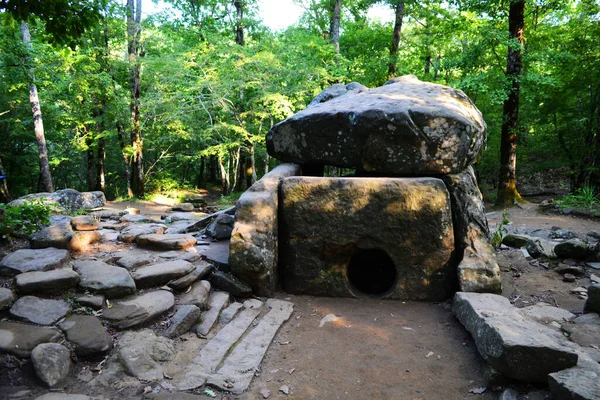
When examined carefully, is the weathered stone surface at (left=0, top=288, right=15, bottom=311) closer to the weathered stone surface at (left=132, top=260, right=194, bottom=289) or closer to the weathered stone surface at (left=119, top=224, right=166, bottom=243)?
the weathered stone surface at (left=132, top=260, right=194, bottom=289)

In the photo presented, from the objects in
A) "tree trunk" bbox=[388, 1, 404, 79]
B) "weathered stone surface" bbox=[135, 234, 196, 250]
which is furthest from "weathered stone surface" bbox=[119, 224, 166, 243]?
"tree trunk" bbox=[388, 1, 404, 79]

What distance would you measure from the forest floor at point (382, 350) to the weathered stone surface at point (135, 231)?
216cm

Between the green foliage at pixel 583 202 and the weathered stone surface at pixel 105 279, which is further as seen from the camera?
the green foliage at pixel 583 202

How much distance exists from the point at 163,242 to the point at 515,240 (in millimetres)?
5306

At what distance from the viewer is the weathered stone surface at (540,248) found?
5297 mm

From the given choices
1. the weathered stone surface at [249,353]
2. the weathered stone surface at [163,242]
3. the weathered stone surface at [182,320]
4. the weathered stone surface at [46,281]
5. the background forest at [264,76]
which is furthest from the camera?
the background forest at [264,76]

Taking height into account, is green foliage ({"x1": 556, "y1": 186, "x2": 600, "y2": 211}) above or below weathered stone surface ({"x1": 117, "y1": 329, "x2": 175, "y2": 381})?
above

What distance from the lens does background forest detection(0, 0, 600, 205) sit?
10219 mm

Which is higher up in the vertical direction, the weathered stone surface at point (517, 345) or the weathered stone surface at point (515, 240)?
the weathered stone surface at point (515, 240)

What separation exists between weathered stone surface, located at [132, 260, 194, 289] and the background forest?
5.09 meters

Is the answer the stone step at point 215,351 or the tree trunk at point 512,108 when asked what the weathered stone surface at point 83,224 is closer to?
the stone step at point 215,351

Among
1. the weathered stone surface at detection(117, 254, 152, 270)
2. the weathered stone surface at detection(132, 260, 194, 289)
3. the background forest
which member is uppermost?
the background forest

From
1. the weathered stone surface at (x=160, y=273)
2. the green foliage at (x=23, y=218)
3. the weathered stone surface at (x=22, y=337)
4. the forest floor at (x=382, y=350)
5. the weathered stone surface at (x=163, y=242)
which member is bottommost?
the forest floor at (x=382, y=350)

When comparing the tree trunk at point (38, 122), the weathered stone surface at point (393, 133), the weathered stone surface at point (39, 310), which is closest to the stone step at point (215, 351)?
the weathered stone surface at point (39, 310)
